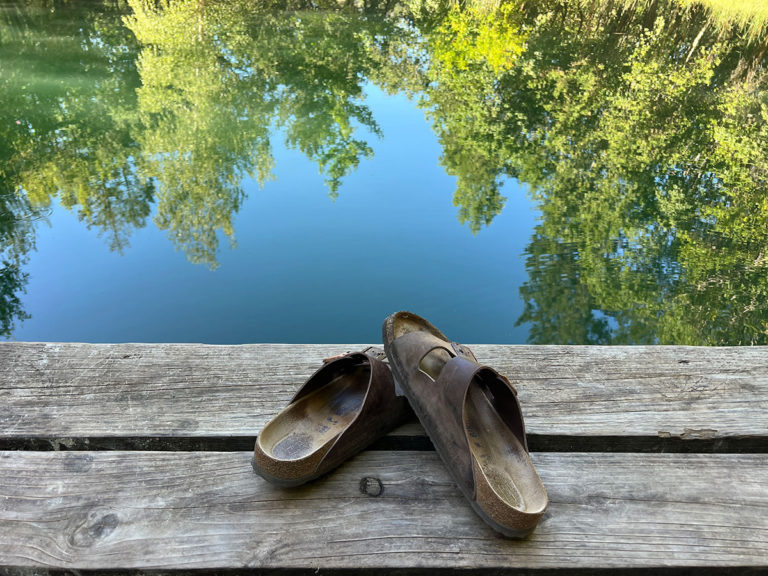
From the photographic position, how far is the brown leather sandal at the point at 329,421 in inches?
39.4

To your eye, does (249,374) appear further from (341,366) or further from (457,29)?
(457,29)

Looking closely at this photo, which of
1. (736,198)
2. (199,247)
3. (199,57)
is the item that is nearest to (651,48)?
(736,198)

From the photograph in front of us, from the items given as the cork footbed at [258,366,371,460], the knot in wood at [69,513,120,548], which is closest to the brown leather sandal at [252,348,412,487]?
the cork footbed at [258,366,371,460]

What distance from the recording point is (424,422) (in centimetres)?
111

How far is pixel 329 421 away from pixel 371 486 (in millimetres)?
188

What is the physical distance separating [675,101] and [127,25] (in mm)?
10715

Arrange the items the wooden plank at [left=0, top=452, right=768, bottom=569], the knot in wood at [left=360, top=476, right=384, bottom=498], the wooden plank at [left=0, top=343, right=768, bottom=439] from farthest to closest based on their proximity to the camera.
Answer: the wooden plank at [left=0, top=343, right=768, bottom=439], the knot in wood at [left=360, top=476, right=384, bottom=498], the wooden plank at [left=0, top=452, right=768, bottom=569]

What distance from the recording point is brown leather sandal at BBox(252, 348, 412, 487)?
1.00 m

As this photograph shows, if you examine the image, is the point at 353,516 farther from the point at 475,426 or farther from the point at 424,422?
the point at 475,426

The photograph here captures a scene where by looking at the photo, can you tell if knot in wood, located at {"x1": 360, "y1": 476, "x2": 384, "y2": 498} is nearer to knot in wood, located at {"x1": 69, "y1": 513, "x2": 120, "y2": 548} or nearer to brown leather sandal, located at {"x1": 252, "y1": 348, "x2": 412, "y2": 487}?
brown leather sandal, located at {"x1": 252, "y1": 348, "x2": 412, "y2": 487}

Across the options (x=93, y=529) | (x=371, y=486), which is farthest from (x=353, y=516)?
(x=93, y=529)

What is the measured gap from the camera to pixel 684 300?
12.5 feet

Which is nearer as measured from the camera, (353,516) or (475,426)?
(353,516)

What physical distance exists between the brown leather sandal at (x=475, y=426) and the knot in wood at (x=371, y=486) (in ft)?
0.45
